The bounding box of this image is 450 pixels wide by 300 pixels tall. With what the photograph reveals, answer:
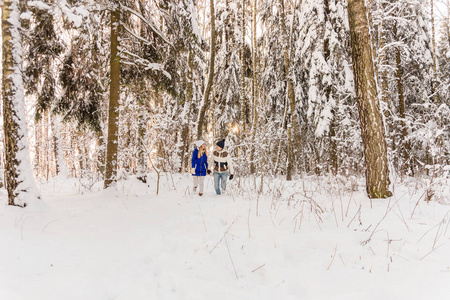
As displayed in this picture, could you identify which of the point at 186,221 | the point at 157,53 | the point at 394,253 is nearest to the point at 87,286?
the point at 186,221

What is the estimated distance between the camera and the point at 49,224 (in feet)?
13.8

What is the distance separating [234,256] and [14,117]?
5.45 metres

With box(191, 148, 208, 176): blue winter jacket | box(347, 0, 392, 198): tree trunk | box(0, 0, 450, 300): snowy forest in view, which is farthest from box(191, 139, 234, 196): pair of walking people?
box(347, 0, 392, 198): tree trunk

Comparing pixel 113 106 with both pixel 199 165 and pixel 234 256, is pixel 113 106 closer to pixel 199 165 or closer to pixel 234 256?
pixel 199 165

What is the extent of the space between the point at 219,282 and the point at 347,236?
5.91 feet

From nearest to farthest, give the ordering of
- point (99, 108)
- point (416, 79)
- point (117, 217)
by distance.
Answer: point (117, 217), point (99, 108), point (416, 79)

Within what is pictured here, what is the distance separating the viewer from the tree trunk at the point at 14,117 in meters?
5.11

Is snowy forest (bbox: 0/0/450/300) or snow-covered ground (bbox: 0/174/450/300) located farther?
snowy forest (bbox: 0/0/450/300)

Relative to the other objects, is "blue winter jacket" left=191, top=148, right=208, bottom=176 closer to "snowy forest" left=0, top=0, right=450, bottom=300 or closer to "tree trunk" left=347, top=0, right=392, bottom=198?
"snowy forest" left=0, top=0, right=450, bottom=300

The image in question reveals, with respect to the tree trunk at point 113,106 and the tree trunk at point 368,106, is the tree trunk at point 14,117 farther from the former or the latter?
the tree trunk at point 368,106

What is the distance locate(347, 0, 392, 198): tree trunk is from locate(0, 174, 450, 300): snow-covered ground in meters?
0.44

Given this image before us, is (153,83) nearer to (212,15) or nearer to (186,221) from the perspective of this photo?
(212,15)

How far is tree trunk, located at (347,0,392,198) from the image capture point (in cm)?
469

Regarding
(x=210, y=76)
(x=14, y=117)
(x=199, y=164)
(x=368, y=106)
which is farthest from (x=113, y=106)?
(x=368, y=106)
